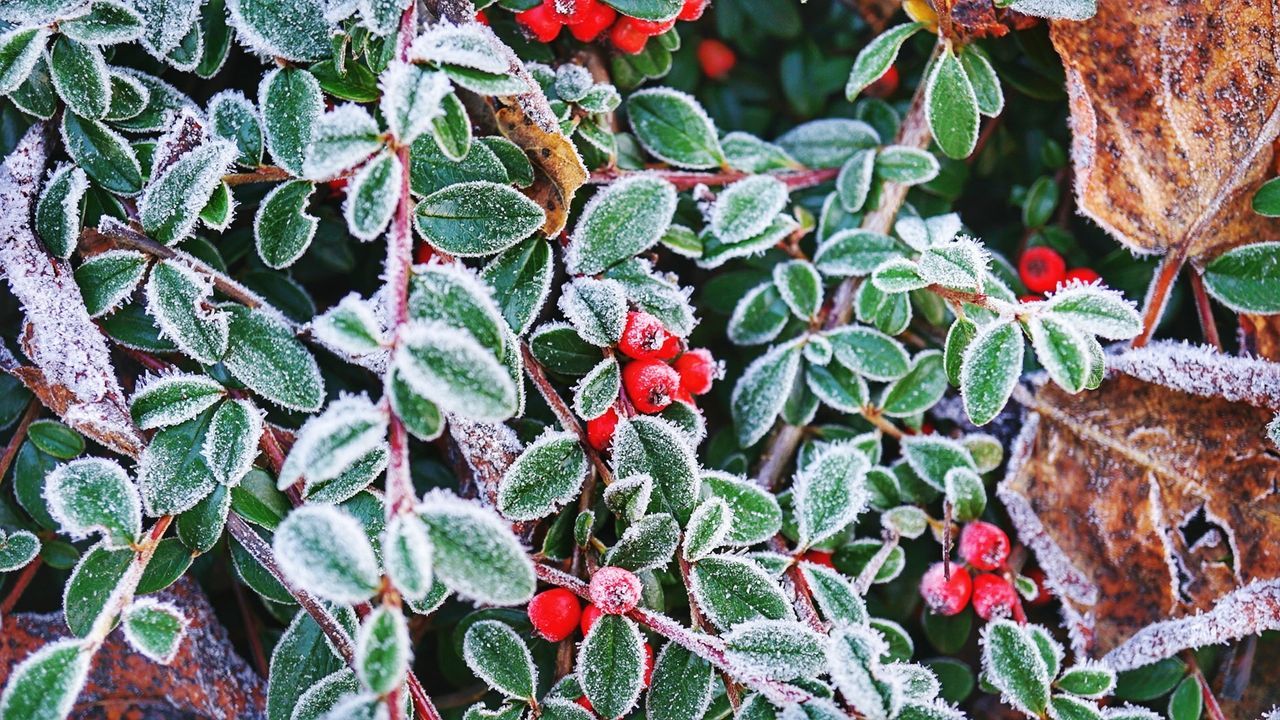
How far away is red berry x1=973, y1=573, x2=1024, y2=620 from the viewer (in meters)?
2.20

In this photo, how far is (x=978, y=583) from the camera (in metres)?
2.25

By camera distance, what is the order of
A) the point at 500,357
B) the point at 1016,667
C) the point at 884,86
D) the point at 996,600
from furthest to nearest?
the point at 884,86
the point at 996,600
the point at 1016,667
the point at 500,357

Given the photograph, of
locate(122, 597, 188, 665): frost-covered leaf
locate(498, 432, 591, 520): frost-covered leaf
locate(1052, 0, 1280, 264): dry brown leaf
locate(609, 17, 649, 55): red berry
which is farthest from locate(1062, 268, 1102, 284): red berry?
locate(122, 597, 188, 665): frost-covered leaf

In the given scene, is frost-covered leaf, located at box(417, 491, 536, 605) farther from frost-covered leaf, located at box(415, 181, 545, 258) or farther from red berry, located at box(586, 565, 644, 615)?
frost-covered leaf, located at box(415, 181, 545, 258)

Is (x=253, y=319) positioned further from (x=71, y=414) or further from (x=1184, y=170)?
(x=1184, y=170)

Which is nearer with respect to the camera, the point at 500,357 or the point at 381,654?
the point at 381,654

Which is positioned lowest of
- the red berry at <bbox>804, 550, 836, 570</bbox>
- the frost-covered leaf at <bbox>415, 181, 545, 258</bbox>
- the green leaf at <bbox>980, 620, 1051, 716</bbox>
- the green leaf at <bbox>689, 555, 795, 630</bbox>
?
the red berry at <bbox>804, 550, 836, 570</bbox>

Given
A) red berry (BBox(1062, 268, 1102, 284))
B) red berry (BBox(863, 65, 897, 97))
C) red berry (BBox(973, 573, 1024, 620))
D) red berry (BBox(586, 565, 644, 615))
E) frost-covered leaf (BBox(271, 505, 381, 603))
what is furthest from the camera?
red berry (BBox(863, 65, 897, 97))

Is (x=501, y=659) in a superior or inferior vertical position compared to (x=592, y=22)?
inferior

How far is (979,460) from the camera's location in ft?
7.61

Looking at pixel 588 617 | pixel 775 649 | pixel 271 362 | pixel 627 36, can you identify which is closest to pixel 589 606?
pixel 588 617

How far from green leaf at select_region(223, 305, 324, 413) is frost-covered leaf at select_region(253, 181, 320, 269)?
122 mm

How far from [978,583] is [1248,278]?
34.4 inches

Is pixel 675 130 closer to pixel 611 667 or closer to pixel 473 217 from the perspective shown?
pixel 473 217
